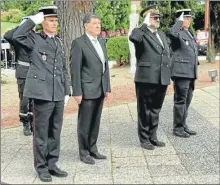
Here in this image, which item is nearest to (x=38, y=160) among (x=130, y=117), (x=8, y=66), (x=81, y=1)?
(x=130, y=117)

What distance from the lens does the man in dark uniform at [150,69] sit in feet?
18.2

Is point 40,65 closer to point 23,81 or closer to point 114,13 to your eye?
point 23,81

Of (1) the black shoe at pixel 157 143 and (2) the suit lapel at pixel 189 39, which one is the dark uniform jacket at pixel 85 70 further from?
(2) the suit lapel at pixel 189 39

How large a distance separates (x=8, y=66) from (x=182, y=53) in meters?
15.3

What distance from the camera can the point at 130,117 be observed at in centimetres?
791

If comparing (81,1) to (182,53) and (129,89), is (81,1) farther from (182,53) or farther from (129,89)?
(182,53)

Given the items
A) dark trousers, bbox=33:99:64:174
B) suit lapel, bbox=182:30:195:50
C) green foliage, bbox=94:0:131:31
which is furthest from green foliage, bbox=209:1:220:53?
dark trousers, bbox=33:99:64:174

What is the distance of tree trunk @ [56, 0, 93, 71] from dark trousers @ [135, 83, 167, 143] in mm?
5000

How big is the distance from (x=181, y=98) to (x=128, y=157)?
1.46 m

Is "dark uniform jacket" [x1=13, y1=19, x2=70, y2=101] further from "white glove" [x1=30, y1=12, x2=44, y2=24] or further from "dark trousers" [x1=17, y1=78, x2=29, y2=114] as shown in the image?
"dark trousers" [x1=17, y1=78, x2=29, y2=114]

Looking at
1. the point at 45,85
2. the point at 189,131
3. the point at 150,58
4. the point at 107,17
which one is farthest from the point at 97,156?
the point at 107,17

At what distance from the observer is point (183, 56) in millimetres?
6199

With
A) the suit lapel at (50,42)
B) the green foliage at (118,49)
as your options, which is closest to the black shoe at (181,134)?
the suit lapel at (50,42)

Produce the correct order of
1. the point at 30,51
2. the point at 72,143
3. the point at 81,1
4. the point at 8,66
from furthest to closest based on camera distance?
the point at 8,66 < the point at 81,1 < the point at 72,143 < the point at 30,51
